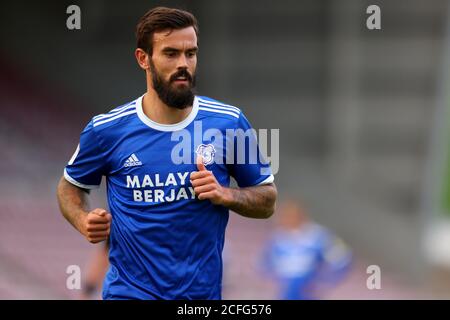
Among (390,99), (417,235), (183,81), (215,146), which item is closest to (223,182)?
(215,146)

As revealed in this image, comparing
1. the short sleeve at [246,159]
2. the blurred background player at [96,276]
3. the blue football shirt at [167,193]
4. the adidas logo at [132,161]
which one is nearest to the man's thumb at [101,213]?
the blue football shirt at [167,193]

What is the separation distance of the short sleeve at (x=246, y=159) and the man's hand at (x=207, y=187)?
30 cm

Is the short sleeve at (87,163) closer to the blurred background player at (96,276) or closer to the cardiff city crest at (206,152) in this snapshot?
the cardiff city crest at (206,152)

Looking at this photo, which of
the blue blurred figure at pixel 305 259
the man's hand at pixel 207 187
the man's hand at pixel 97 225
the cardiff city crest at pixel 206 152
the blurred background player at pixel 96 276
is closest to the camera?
the man's hand at pixel 207 187

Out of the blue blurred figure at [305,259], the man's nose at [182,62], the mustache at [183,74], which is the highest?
the man's nose at [182,62]

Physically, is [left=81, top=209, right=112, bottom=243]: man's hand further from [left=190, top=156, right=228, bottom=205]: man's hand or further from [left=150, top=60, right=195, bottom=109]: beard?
[left=150, top=60, right=195, bottom=109]: beard

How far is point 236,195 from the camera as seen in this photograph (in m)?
4.77

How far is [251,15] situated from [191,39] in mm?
12352

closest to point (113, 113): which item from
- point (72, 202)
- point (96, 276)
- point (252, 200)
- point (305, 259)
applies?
point (72, 202)

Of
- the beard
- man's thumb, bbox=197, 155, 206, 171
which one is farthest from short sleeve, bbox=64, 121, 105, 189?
man's thumb, bbox=197, 155, 206, 171

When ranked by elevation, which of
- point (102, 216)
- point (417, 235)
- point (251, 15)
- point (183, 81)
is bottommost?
point (417, 235)

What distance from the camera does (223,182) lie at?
489cm

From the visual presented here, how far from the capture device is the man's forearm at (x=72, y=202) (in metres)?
5.05

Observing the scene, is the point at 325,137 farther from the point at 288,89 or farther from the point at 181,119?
the point at 181,119
